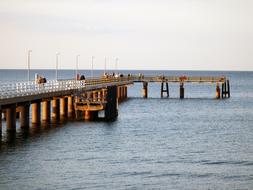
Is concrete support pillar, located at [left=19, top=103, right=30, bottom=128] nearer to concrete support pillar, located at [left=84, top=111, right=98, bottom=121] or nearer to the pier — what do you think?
the pier

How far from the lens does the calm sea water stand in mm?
33562

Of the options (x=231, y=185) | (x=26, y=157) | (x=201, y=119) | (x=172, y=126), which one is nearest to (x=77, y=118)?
(x=172, y=126)

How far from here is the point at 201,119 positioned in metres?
69.8

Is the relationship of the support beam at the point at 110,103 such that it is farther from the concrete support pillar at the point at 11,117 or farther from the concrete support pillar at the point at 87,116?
the concrete support pillar at the point at 11,117

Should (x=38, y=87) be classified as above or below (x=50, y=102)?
above

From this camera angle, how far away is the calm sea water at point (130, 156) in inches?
1321

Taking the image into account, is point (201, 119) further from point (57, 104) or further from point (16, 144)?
point (16, 144)

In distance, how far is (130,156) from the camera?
4147cm

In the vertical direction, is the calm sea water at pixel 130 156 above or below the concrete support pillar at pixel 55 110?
below

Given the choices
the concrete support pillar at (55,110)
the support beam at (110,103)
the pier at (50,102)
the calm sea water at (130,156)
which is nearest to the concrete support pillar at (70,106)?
the pier at (50,102)

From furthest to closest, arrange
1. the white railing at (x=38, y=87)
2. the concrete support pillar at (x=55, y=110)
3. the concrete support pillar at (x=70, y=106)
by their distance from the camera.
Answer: the concrete support pillar at (x=70, y=106), the concrete support pillar at (x=55, y=110), the white railing at (x=38, y=87)

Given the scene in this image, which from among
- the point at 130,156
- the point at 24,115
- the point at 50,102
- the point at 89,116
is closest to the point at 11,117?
the point at 24,115

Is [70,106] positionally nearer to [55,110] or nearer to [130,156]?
[55,110]

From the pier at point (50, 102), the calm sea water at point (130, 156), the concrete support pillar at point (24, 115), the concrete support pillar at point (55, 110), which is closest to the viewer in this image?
the calm sea water at point (130, 156)
